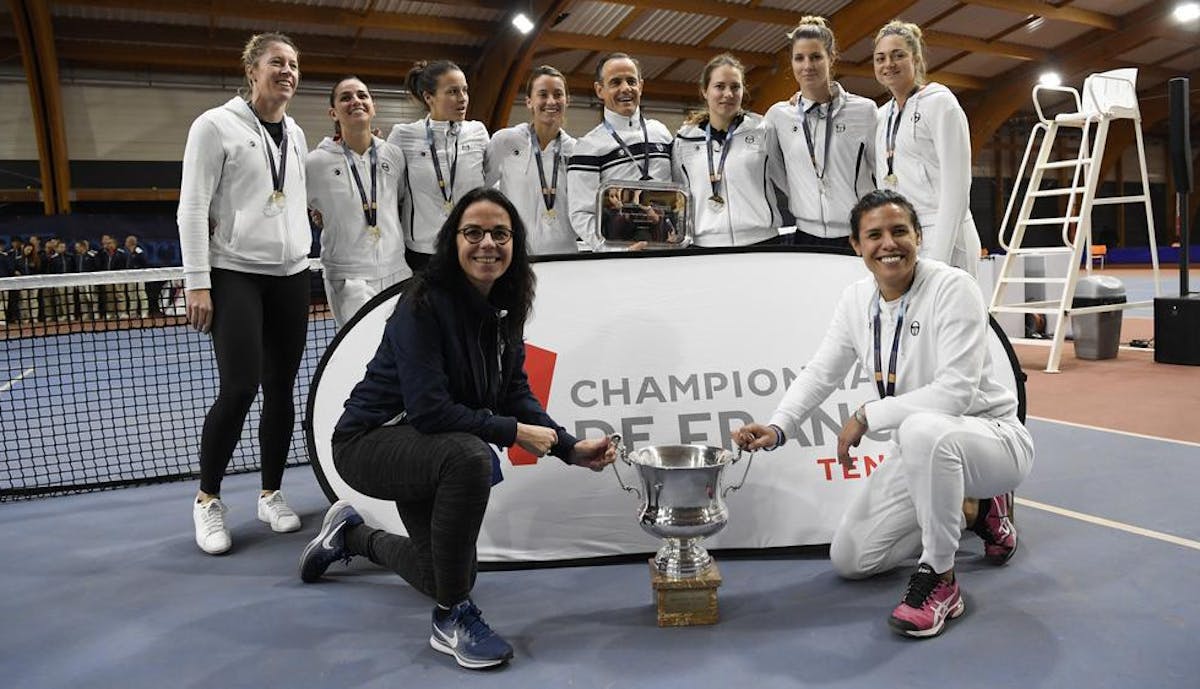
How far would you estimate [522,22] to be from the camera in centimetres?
1537

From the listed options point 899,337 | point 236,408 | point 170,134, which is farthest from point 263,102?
point 170,134

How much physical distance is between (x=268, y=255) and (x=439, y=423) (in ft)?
4.60

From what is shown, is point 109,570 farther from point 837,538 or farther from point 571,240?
point 837,538

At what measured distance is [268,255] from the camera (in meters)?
3.22

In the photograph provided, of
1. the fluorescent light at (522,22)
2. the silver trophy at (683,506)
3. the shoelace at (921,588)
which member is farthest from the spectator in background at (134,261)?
the shoelace at (921,588)

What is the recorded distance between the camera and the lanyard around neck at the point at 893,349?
2.51 metres

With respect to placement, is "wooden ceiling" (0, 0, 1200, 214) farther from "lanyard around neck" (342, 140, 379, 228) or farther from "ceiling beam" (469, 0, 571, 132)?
"lanyard around neck" (342, 140, 379, 228)

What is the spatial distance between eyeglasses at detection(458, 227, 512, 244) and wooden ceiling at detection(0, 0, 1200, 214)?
13361mm

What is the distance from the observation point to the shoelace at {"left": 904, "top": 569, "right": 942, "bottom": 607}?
7.66ft

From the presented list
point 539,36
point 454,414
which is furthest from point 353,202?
point 539,36

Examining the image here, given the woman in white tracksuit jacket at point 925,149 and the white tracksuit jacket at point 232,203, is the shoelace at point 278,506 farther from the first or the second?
the woman in white tracksuit jacket at point 925,149

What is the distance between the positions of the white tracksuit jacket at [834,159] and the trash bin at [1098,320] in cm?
462

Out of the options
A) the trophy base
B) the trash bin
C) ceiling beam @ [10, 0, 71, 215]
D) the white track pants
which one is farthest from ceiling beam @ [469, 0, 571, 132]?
the trophy base

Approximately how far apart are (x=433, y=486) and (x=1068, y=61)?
23.8 meters
